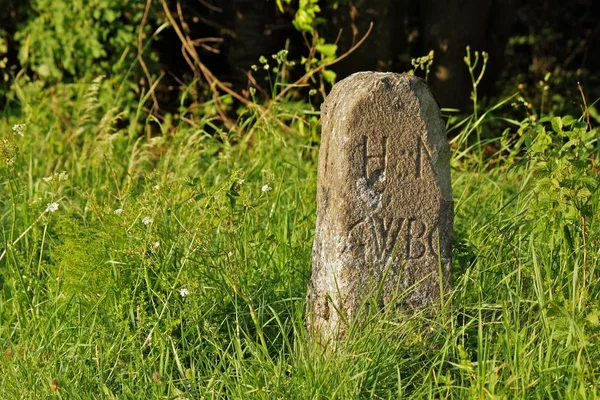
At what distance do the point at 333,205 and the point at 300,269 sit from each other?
652 millimetres

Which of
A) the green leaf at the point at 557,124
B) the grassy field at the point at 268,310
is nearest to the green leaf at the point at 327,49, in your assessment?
the grassy field at the point at 268,310

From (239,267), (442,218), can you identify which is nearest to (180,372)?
(239,267)

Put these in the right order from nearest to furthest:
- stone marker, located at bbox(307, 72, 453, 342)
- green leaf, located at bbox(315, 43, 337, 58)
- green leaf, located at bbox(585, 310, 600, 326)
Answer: green leaf, located at bbox(585, 310, 600, 326)
stone marker, located at bbox(307, 72, 453, 342)
green leaf, located at bbox(315, 43, 337, 58)

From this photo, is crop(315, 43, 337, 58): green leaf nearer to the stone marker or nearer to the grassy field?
the grassy field

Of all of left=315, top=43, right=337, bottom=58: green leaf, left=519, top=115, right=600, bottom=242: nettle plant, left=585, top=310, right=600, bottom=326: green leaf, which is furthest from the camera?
left=315, top=43, right=337, bottom=58: green leaf

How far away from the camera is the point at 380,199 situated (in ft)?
10.9

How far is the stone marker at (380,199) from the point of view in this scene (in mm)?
3291

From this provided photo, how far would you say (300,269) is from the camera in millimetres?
3914

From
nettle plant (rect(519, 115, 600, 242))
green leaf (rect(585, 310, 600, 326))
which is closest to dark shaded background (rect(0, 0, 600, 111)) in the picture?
nettle plant (rect(519, 115, 600, 242))

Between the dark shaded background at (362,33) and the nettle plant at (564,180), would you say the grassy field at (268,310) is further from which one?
the dark shaded background at (362,33)

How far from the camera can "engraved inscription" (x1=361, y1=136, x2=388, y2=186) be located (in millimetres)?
3301

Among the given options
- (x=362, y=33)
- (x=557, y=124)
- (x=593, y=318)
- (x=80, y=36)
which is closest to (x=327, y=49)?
(x=362, y=33)

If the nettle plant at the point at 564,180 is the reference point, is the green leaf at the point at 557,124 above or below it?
above

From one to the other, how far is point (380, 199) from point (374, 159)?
137mm
